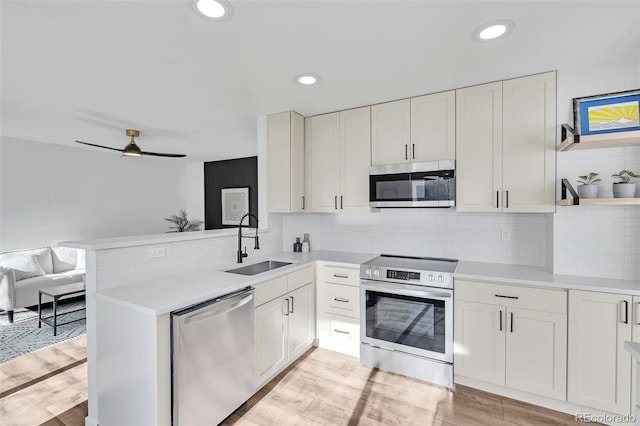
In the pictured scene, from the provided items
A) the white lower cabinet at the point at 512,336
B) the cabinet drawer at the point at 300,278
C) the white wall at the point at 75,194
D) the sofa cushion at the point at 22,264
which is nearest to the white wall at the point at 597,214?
the white lower cabinet at the point at 512,336

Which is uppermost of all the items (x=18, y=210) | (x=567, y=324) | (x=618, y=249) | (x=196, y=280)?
(x=18, y=210)

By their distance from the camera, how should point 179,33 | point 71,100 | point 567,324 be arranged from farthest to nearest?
1. point 71,100
2. point 567,324
3. point 179,33

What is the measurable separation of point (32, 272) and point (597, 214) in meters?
6.41

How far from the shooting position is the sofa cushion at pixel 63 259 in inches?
176

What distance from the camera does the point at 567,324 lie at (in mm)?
1966

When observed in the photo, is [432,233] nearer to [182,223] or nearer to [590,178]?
[590,178]

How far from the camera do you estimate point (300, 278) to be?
2691mm

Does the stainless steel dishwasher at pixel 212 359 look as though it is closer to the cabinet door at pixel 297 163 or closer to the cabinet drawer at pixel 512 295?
the cabinet door at pixel 297 163

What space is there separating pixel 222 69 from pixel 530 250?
9.78ft

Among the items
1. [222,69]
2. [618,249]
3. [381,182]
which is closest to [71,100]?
[222,69]

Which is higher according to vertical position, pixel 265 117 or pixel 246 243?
pixel 265 117

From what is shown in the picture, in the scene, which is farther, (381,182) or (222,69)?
(381,182)

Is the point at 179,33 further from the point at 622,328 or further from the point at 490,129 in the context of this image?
the point at 622,328

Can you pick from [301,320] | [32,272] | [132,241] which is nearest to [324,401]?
[301,320]
